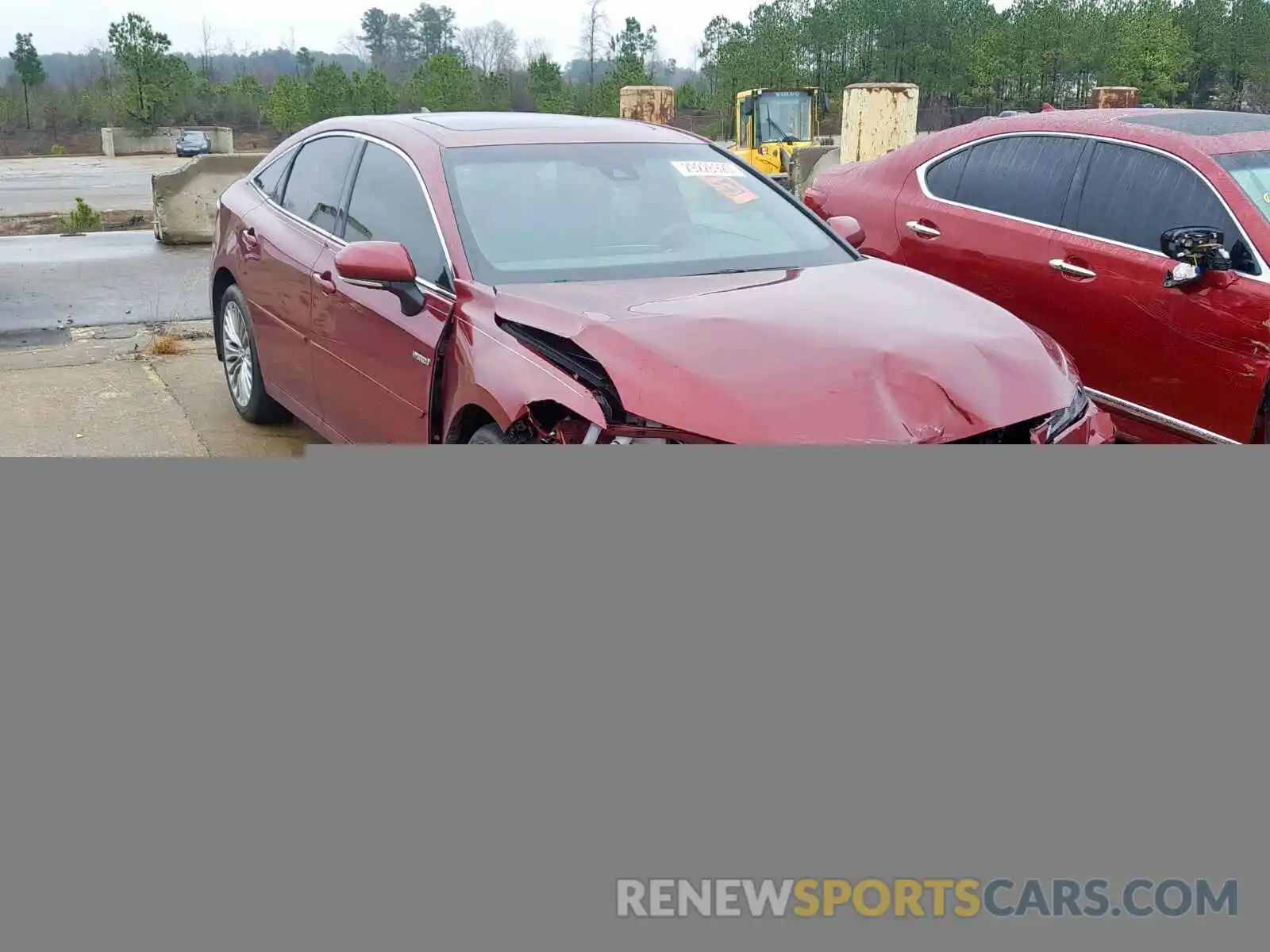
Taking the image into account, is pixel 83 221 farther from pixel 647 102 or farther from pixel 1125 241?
pixel 1125 241

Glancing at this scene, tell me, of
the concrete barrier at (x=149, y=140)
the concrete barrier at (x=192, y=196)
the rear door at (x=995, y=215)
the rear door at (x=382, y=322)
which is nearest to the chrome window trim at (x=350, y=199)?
the rear door at (x=382, y=322)

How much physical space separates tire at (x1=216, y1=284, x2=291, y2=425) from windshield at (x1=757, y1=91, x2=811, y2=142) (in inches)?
678

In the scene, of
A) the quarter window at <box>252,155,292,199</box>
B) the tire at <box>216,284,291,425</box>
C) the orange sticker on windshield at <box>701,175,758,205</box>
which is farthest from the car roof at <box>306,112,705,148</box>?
the tire at <box>216,284,291,425</box>

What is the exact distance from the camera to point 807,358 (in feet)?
9.82

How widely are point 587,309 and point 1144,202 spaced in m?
2.86

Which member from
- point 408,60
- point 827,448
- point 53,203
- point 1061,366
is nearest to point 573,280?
point 1061,366

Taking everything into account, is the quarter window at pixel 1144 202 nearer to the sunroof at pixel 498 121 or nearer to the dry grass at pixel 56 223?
the sunroof at pixel 498 121

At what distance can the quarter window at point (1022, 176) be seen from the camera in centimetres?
554

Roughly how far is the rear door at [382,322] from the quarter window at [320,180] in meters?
0.16

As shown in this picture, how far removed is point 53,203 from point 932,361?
23.3 m

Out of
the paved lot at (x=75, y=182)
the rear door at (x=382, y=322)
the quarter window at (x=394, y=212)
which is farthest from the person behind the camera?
the paved lot at (x=75, y=182)

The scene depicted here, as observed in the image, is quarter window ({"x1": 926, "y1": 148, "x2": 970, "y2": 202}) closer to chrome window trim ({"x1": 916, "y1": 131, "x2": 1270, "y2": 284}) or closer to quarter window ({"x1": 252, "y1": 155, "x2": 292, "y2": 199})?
chrome window trim ({"x1": 916, "y1": 131, "x2": 1270, "y2": 284})

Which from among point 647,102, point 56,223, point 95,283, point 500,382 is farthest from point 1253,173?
point 56,223

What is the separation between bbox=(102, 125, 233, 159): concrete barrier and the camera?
48219mm
